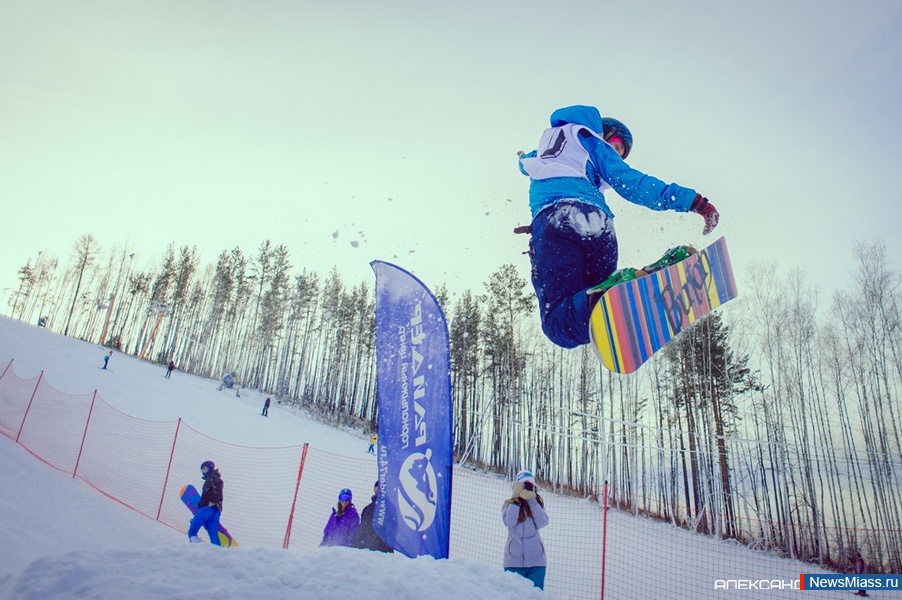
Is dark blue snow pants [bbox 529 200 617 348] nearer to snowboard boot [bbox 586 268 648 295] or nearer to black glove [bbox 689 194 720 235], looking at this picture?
snowboard boot [bbox 586 268 648 295]

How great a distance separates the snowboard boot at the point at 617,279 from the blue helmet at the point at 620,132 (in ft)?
3.17

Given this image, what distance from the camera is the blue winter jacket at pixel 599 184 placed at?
8.70 ft

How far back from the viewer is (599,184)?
3.14m

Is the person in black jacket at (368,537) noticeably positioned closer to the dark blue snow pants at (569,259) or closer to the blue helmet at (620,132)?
the dark blue snow pants at (569,259)

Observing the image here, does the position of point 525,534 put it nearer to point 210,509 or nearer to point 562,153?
point 562,153

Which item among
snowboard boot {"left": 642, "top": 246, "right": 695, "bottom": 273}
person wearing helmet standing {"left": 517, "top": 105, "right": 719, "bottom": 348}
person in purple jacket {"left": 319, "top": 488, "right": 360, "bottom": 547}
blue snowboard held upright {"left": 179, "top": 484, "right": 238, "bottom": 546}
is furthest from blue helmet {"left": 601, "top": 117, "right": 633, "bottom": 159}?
blue snowboard held upright {"left": 179, "top": 484, "right": 238, "bottom": 546}

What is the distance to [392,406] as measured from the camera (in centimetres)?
495

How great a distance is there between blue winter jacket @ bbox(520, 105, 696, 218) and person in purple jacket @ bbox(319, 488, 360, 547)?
4.54 metres

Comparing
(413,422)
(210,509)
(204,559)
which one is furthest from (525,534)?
(210,509)

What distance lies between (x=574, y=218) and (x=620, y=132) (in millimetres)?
798

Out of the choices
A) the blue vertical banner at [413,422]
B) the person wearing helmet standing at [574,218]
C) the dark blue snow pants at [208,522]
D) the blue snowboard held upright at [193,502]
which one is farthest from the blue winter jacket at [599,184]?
the blue snowboard held upright at [193,502]

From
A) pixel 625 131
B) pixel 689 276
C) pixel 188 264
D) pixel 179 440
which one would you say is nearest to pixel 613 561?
pixel 689 276

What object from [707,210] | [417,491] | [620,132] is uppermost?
[620,132]

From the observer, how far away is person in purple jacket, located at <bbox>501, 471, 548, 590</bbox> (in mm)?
4297
